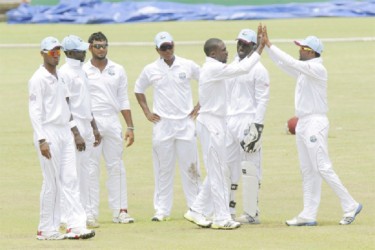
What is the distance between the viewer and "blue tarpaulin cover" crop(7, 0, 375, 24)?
134 feet

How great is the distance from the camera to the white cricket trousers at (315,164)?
1427 cm

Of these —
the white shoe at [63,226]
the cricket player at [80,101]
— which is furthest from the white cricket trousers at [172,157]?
the white shoe at [63,226]

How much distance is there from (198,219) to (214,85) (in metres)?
1.58

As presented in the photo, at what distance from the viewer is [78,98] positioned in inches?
572

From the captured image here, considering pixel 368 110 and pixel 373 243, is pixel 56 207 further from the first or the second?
pixel 368 110

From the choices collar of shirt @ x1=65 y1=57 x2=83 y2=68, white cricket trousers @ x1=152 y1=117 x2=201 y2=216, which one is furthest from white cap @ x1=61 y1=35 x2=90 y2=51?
white cricket trousers @ x1=152 y1=117 x2=201 y2=216

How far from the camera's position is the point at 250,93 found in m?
15.0

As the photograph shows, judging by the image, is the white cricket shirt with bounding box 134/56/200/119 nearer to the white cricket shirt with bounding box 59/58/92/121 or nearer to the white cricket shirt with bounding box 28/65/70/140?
the white cricket shirt with bounding box 59/58/92/121

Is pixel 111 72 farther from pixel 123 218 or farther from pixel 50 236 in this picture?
pixel 50 236

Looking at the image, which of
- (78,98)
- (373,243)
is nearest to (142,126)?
(78,98)

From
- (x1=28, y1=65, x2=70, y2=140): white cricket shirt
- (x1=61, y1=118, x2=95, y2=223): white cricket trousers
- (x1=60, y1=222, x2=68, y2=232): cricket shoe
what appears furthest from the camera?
(x1=61, y1=118, x2=95, y2=223): white cricket trousers

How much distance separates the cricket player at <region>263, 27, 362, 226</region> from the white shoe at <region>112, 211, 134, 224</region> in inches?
79.3

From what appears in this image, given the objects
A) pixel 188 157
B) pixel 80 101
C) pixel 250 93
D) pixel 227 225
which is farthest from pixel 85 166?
pixel 250 93

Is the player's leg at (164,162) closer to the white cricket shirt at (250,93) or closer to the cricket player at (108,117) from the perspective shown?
the cricket player at (108,117)
